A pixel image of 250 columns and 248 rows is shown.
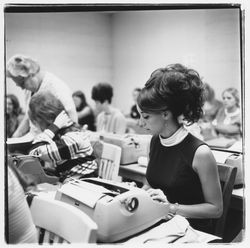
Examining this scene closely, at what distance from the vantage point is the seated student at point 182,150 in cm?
127

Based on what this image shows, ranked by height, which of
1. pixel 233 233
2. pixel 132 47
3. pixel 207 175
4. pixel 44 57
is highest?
pixel 132 47

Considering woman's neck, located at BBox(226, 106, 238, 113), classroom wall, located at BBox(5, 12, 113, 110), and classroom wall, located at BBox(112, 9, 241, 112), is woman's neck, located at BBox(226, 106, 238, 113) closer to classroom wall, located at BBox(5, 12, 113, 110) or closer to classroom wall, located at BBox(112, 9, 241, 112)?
classroom wall, located at BBox(112, 9, 241, 112)

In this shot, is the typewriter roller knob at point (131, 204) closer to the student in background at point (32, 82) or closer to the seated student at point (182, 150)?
the seated student at point (182, 150)

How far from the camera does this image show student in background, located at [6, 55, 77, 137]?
4.57 ft

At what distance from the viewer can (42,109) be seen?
148cm

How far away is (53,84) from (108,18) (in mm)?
421

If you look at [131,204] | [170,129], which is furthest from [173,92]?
[131,204]

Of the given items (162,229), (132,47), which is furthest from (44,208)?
(132,47)

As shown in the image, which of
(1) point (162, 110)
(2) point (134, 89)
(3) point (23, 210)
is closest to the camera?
(3) point (23, 210)

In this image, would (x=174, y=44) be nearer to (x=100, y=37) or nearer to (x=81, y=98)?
(x=100, y=37)

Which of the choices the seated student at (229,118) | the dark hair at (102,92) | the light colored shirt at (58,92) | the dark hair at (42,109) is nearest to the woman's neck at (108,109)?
the dark hair at (102,92)

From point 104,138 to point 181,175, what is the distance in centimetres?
65

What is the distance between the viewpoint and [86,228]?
0.93 meters

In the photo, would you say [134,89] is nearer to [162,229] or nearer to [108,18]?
[108,18]
